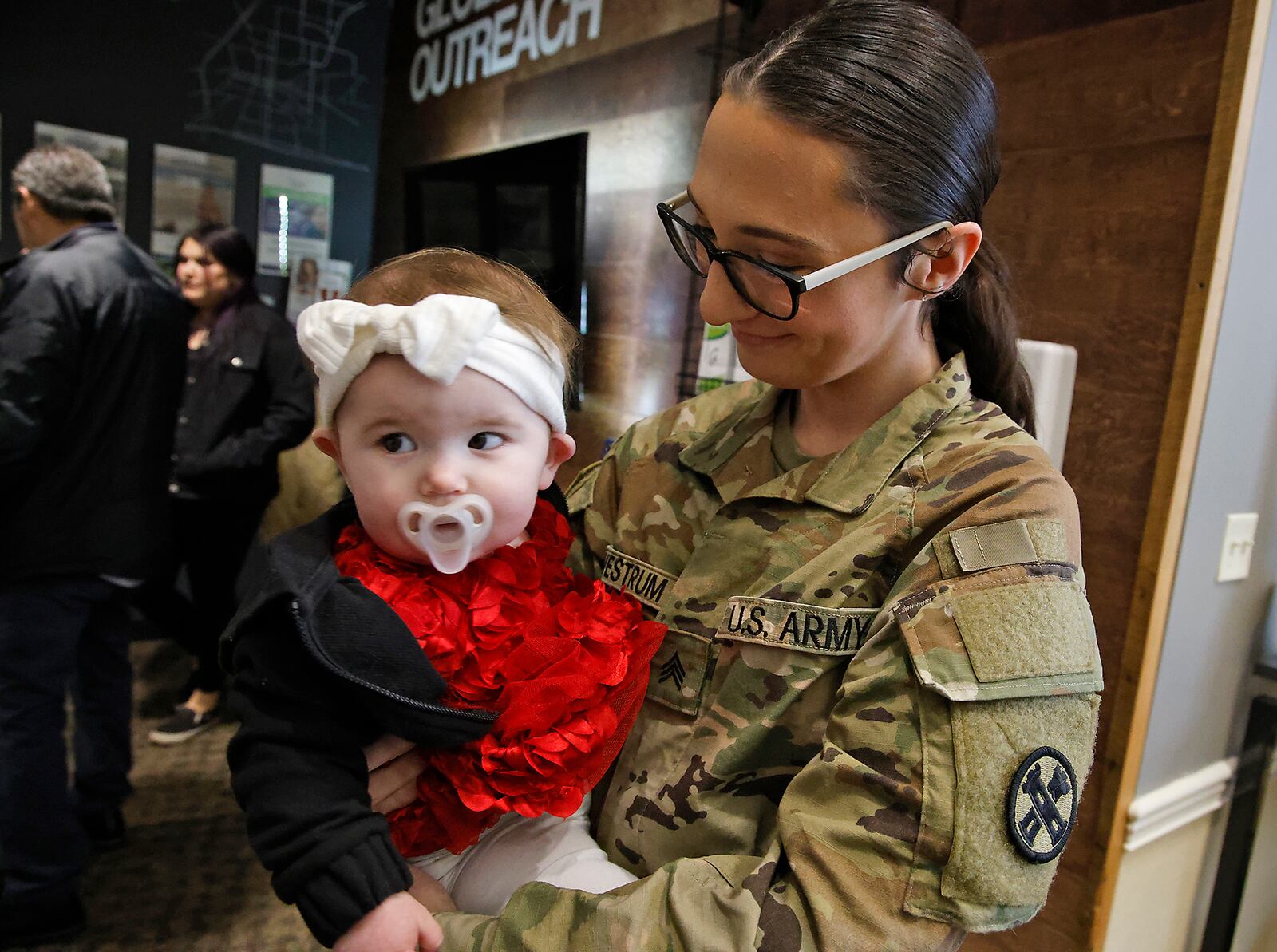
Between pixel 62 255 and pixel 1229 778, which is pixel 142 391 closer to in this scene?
pixel 62 255

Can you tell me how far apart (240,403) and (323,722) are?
2450 mm

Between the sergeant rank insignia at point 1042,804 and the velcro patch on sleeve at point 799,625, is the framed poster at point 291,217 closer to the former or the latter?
the velcro patch on sleeve at point 799,625

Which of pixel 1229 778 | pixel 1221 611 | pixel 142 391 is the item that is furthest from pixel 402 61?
pixel 1229 778

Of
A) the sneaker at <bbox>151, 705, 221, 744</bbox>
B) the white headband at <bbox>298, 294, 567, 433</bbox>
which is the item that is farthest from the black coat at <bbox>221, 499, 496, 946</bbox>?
the sneaker at <bbox>151, 705, 221, 744</bbox>

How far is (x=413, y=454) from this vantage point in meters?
0.95

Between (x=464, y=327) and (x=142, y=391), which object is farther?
(x=142, y=391)

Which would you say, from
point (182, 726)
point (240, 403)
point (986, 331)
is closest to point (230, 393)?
point (240, 403)

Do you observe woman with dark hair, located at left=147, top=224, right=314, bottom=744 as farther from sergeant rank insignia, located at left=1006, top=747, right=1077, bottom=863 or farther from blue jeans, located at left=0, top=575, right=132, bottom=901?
sergeant rank insignia, located at left=1006, top=747, right=1077, bottom=863

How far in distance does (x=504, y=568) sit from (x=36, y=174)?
2.13m

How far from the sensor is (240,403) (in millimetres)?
3041

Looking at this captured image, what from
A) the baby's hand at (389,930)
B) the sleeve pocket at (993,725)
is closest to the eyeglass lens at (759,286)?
the sleeve pocket at (993,725)

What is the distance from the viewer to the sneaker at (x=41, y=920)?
222cm

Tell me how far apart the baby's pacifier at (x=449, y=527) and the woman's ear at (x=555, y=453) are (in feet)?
0.45

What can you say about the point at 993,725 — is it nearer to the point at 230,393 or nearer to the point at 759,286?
the point at 759,286
